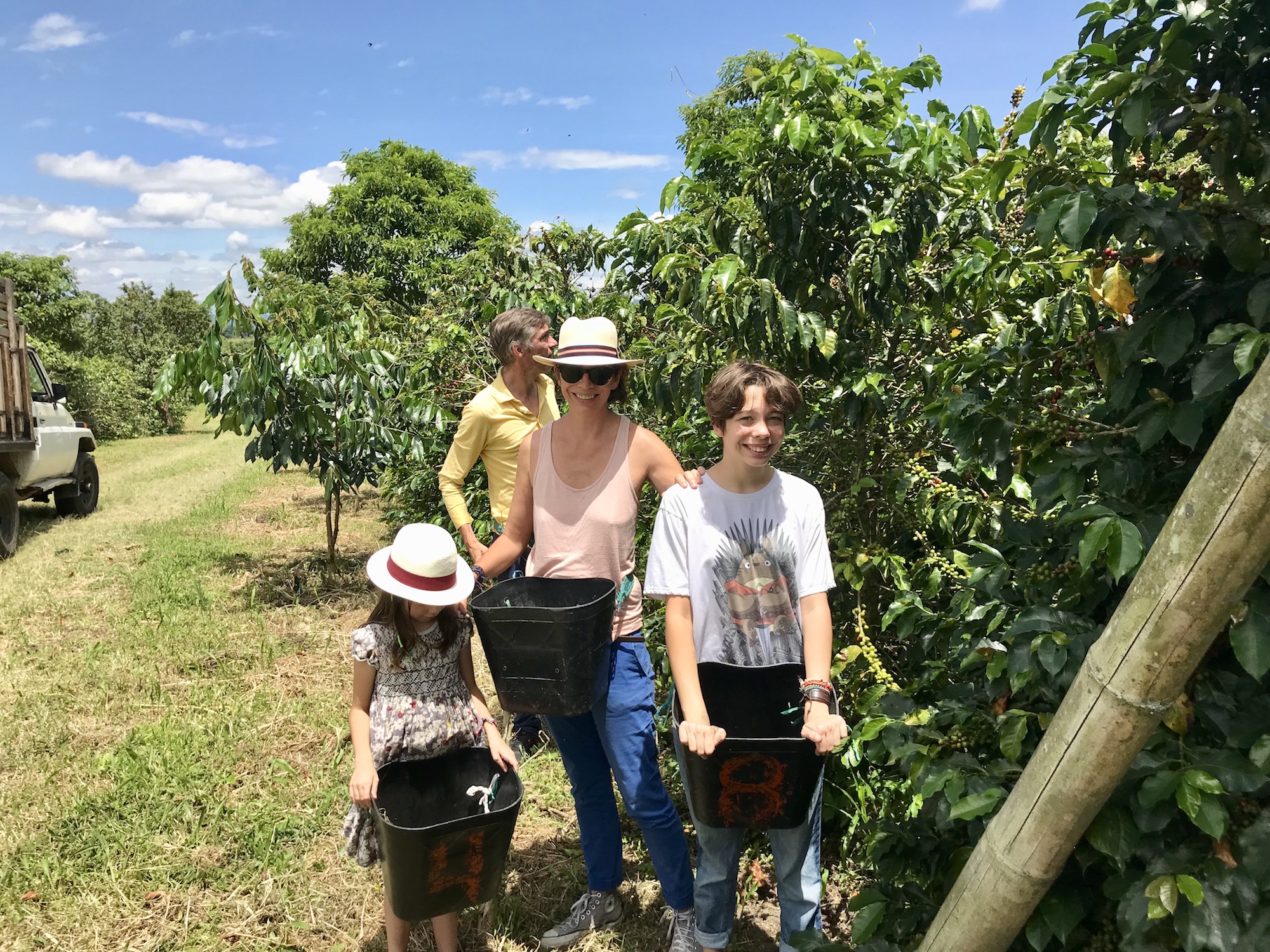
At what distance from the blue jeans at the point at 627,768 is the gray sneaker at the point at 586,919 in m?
0.20

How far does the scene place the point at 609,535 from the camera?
251 centimetres

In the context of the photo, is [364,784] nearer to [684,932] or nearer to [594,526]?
[594,526]

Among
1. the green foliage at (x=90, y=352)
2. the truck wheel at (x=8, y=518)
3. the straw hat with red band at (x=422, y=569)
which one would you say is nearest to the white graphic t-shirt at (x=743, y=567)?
the straw hat with red band at (x=422, y=569)

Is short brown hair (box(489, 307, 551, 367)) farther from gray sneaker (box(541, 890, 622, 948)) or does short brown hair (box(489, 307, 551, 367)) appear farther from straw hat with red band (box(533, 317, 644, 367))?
gray sneaker (box(541, 890, 622, 948))

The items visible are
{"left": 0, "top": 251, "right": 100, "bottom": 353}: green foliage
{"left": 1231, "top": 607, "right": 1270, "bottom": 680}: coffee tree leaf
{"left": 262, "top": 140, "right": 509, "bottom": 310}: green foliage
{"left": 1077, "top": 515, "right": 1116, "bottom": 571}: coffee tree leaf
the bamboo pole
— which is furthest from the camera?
{"left": 262, "top": 140, "right": 509, "bottom": 310}: green foliage

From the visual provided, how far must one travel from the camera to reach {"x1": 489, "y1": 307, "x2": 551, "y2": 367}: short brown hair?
342 centimetres

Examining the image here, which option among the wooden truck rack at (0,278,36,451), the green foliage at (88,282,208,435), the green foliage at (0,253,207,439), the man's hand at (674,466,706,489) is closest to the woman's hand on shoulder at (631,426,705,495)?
the man's hand at (674,466,706,489)

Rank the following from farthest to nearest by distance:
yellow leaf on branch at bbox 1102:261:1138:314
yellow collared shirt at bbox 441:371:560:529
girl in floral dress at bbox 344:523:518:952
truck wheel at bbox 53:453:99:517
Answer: truck wheel at bbox 53:453:99:517 < yellow collared shirt at bbox 441:371:560:529 < girl in floral dress at bbox 344:523:518:952 < yellow leaf on branch at bbox 1102:261:1138:314

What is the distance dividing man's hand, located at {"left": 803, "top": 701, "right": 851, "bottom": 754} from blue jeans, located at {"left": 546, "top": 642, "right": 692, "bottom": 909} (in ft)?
1.92

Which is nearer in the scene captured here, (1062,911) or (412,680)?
(1062,911)

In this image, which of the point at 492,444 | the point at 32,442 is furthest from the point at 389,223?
the point at 492,444

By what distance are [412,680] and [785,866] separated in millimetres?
1112

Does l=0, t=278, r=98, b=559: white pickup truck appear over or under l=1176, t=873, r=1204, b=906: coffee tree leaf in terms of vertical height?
under

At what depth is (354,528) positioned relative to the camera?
976cm
